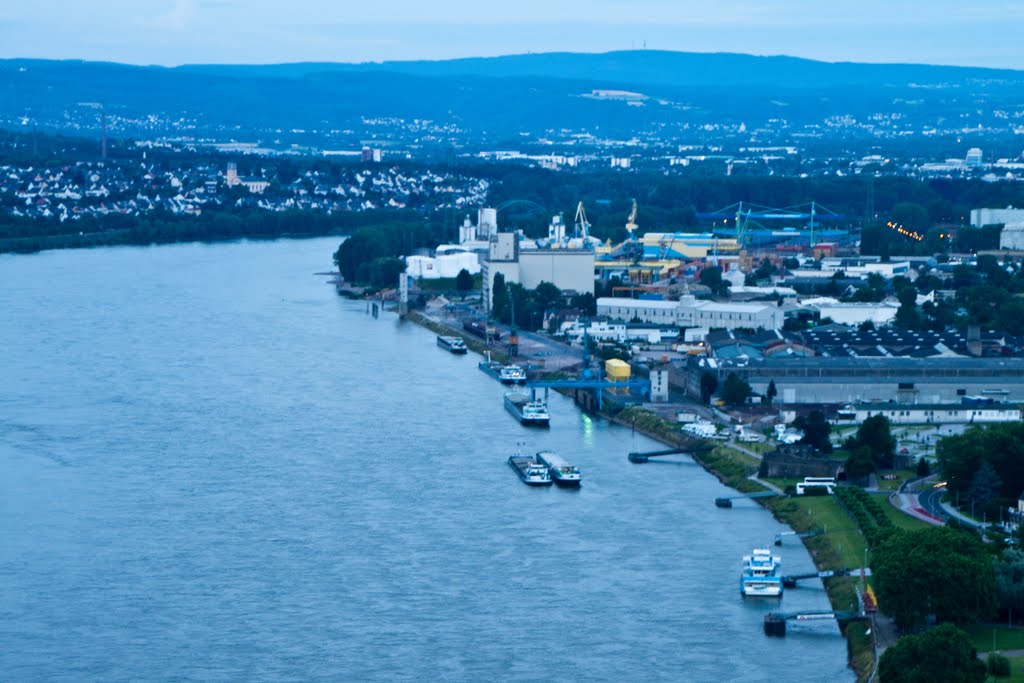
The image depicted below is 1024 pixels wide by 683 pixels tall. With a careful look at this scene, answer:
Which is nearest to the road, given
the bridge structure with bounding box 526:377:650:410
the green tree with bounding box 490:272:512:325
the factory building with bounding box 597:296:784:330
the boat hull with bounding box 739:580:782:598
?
the boat hull with bounding box 739:580:782:598

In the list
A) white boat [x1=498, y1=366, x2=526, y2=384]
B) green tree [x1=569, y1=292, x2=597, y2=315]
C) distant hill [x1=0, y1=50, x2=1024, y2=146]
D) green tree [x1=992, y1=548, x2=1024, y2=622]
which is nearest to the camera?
green tree [x1=992, y1=548, x2=1024, y2=622]

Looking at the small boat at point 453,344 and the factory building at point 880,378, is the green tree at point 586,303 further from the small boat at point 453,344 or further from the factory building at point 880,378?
the factory building at point 880,378

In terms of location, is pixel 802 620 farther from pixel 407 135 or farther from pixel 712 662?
pixel 407 135

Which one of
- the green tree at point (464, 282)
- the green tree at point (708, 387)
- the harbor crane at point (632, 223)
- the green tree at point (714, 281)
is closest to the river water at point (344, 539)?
the green tree at point (708, 387)

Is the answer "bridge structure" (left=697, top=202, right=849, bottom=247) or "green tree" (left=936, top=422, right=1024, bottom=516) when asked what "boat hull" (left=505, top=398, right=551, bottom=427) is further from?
"bridge structure" (left=697, top=202, right=849, bottom=247)

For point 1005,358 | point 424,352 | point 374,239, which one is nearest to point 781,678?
point 1005,358

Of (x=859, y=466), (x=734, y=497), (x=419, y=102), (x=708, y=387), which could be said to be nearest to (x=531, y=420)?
(x=708, y=387)

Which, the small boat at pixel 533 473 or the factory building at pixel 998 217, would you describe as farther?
the factory building at pixel 998 217

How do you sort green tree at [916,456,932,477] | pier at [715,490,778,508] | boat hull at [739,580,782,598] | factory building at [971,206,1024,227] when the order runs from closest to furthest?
boat hull at [739,580,782,598] → pier at [715,490,778,508] → green tree at [916,456,932,477] → factory building at [971,206,1024,227]
